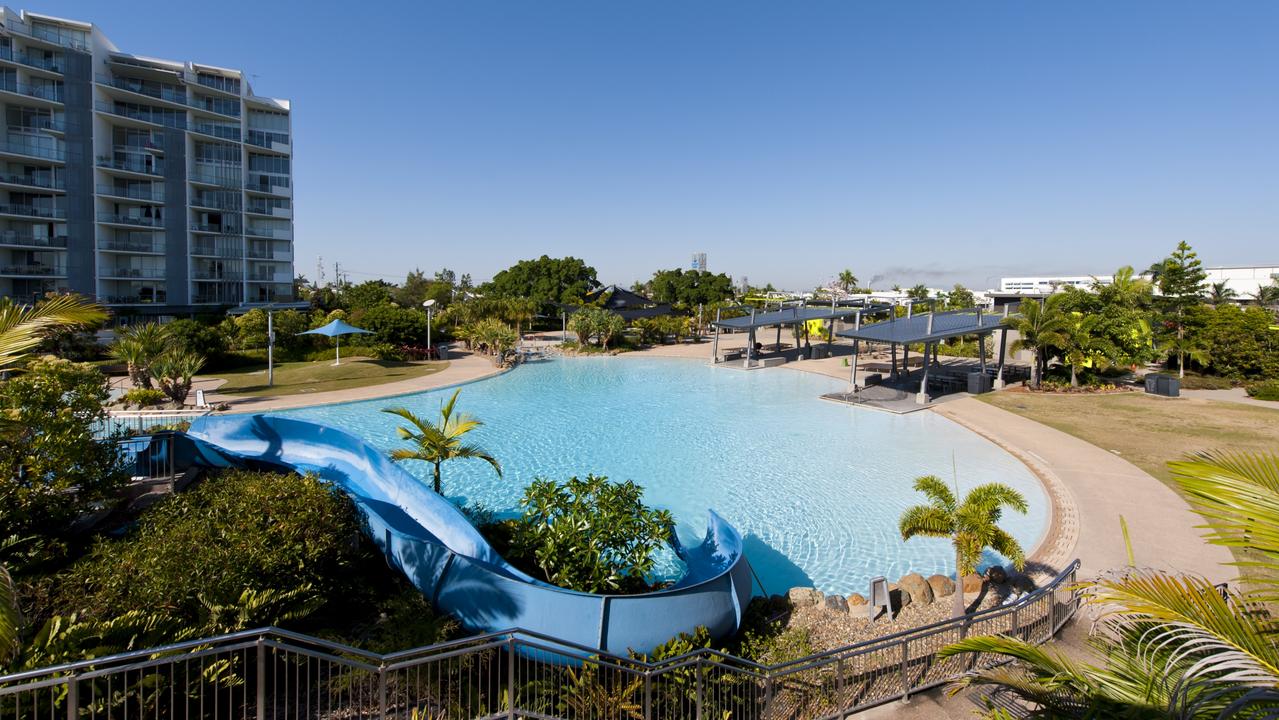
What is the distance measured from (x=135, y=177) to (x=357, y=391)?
98.7 feet

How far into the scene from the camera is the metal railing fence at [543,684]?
16.9 feet

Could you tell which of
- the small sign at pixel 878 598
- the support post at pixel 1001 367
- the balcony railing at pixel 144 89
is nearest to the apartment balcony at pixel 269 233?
the balcony railing at pixel 144 89

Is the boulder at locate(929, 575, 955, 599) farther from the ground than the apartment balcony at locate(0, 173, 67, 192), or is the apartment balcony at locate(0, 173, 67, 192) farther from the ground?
the apartment balcony at locate(0, 173, 67, 192)

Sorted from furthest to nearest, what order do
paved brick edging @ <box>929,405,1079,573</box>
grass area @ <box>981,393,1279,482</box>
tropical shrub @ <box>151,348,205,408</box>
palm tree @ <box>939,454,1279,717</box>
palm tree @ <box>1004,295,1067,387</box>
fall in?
palm tree @ <box>1004,295,1067,387</box> → tropical shrub @ <box>151,348,205,408</box> → grass area @ <box>981,393,1279,482</box> → paved brick edging @ <box>929,405,1079,573</box> → palm tree @ <box>939,454,1279,717</box>

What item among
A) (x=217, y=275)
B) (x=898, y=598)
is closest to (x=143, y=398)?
(x=898, y=598)

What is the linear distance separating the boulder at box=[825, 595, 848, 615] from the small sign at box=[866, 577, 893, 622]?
0.39 meters

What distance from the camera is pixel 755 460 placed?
1612 centimetres

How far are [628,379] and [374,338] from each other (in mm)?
13863

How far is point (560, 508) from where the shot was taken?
8188mm

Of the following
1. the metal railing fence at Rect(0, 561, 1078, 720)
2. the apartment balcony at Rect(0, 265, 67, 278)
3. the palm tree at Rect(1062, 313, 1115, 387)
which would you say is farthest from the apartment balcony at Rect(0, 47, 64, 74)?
the palm tree at Rect(1062, 313, 1115, 387)

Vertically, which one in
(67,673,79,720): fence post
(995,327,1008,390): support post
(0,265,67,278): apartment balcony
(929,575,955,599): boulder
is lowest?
(929,575,955,599): boulder

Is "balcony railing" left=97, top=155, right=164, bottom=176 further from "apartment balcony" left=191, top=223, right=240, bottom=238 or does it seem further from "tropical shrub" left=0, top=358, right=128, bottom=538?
"tropical shrub" left=0, top=358, right=128, bottom=538

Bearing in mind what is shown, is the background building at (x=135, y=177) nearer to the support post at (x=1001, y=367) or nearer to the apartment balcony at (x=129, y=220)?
the apartment balcony at (x=129, y=220)

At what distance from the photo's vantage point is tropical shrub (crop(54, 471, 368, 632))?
19.8 feet
